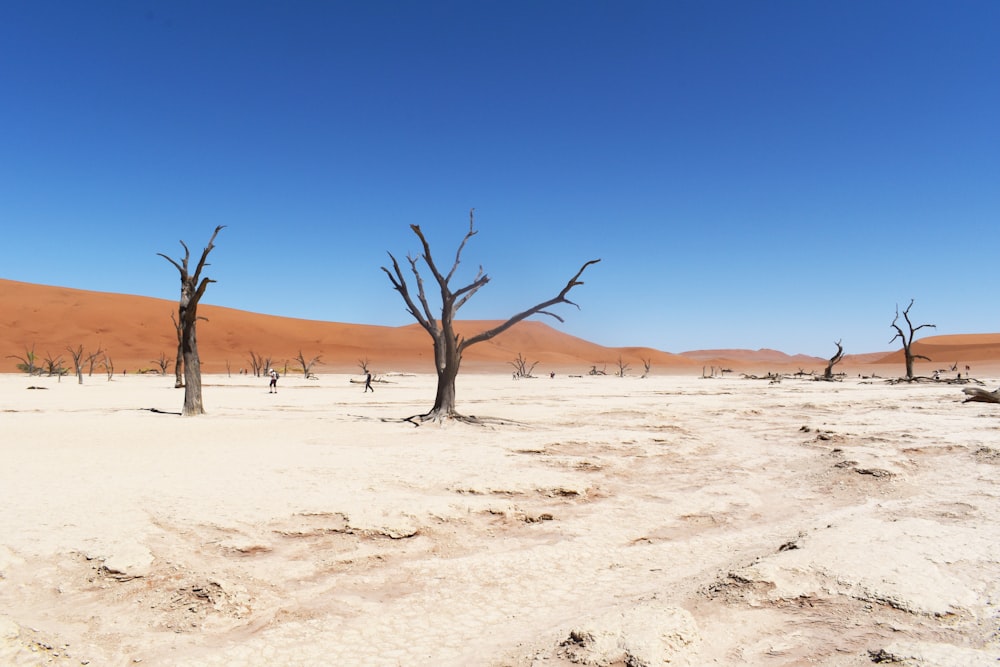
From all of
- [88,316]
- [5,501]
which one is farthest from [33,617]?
[88,316]

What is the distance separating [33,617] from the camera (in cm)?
387

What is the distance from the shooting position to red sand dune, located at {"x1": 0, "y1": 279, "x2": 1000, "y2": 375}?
64.5 meters

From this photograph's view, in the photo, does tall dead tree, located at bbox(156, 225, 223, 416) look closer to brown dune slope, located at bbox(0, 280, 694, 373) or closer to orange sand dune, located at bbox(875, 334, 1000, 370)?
brown dune slope, located at bbox(0, 280, 694, 373)

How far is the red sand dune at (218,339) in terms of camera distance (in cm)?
6450

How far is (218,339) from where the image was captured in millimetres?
78000

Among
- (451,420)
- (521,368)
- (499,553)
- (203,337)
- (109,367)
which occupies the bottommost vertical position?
(499,553)

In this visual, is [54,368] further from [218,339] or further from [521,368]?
[521,368]

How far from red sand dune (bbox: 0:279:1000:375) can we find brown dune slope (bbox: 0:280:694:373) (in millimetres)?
100

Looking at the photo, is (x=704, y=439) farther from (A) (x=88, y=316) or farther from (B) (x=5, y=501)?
(A) (x=88, y=316)

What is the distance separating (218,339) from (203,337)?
5.85 ft

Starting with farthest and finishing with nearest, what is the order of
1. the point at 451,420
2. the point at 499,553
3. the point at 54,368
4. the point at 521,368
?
the point at 521,368, the point at 54,368, the point at 451,420, the point at 499,553

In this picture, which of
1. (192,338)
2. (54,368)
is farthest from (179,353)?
(54,368)

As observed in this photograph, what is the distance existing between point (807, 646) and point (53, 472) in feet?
27.9

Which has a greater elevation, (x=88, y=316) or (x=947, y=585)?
(x=88, y=316)
